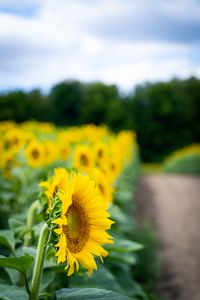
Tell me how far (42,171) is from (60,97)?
115 feet

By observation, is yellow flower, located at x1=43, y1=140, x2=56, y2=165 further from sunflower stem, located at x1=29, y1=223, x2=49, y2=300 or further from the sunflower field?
sunflower stem, located at x1=29, y1=223, x2=49, y2=300

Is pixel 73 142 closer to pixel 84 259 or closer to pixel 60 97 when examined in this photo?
pixel 84 259

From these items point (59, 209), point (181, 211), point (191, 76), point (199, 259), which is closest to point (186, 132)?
point (191, 76)

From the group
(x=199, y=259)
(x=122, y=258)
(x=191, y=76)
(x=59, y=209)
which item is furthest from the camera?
(x=191, y=76)

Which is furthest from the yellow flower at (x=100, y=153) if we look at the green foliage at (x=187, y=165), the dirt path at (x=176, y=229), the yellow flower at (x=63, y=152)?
the green foliage at (x=187, y=165)

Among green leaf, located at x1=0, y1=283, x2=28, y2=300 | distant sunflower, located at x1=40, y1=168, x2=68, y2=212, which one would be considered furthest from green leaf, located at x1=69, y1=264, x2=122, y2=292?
green leaf, located at x1=0, y1=283, x2=28, y2=300

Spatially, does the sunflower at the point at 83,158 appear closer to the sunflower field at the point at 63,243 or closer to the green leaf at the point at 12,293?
the sunflower field at the point at 63,243

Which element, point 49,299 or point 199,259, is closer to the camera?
point 49,299

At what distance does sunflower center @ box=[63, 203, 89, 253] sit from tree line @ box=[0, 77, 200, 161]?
3480 centimetres

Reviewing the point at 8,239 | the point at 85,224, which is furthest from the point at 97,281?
the point at 85,224

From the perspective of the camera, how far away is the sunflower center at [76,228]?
1381mm

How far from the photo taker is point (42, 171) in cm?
376

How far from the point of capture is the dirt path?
5965 millimetres

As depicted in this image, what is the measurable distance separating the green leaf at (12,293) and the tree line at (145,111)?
34.8m
